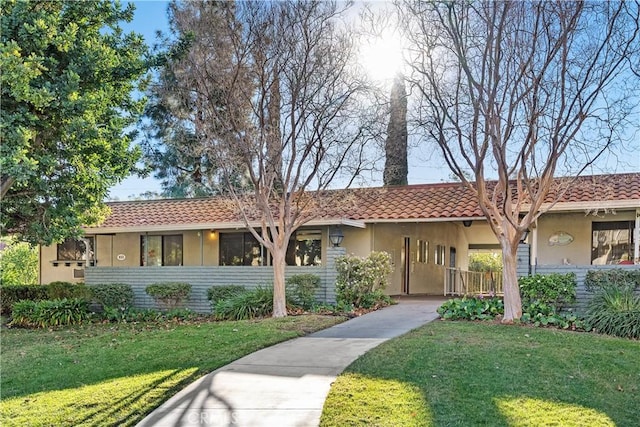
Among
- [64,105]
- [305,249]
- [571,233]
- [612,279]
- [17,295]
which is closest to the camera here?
[64,105]

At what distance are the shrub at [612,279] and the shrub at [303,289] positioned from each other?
6376 mm

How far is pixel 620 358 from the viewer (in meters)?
7.52

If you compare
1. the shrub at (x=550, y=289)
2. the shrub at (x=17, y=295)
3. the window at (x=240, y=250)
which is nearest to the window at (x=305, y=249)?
the window at (x=240, y=250)

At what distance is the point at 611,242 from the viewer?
46.4 feet

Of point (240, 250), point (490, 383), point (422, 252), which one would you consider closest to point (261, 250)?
point (240, 250)

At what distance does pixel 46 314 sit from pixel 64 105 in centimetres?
857

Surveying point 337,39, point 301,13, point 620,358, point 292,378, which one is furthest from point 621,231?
point 292,378

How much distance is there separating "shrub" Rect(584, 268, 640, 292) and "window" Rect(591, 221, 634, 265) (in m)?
2.75

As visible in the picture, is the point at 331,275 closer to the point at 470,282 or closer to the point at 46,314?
the point at 470,282

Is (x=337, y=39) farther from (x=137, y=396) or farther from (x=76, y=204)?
(x=137, y=396)

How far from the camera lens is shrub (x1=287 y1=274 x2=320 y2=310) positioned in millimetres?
13820

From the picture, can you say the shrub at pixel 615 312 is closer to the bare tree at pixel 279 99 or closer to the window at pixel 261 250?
the bare tree at pixel 279 99

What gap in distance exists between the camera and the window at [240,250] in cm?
1731

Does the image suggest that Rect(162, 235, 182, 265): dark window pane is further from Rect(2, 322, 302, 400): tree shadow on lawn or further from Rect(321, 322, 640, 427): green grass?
Rect(321, 322, 640, 427): green grass
